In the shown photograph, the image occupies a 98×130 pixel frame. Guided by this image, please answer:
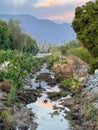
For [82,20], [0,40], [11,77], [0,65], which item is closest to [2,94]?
[11,77]

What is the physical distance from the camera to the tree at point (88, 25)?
45441 mm

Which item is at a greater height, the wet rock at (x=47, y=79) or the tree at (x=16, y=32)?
the tree at (x=16, y=32)

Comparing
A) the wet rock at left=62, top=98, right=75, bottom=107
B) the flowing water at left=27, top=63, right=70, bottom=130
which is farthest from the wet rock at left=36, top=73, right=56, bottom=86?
the wet rock at left=62, top=98, right=75, bottom=107

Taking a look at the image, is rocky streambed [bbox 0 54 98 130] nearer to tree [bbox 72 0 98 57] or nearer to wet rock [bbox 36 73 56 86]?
tree [bbox 72 0 98 57]

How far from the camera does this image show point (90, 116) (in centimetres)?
3194

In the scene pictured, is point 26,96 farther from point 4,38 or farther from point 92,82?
point 4,38

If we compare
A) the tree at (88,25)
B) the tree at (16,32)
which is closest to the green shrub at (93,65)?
the tree at (88,25)

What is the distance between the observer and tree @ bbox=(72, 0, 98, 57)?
45.4 m

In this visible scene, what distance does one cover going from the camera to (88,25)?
155 feet

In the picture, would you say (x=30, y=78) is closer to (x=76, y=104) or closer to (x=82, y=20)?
(x=82, y=20)

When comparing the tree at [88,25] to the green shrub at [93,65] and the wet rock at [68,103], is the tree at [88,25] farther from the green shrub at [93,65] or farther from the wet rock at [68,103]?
the wet rock at [68,103]

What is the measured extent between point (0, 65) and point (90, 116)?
106 ft

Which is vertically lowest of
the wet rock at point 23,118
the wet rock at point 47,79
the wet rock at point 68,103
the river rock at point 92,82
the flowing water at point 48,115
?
the wet rock at point 47,79

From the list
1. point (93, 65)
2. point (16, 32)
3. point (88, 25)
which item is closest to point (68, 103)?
point (93, 65)
